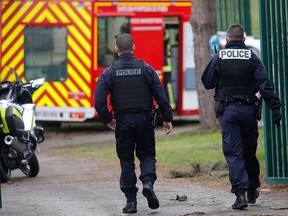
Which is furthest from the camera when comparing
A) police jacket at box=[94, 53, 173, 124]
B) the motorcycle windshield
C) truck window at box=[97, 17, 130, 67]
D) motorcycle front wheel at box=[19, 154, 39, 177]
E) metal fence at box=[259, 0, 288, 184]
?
truck window at box=[97, 17, 130, 67]

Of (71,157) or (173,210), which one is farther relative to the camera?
(71,157)

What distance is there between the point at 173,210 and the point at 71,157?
7573mm

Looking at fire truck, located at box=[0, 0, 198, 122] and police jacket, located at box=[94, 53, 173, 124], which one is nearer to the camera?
police jacket, located at box=[94, 53, 173, 124]

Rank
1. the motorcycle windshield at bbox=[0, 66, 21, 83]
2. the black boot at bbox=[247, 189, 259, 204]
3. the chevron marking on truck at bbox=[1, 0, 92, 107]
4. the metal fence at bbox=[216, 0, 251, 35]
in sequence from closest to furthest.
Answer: the black boot at bbox=[247, 189, 259, 204] → the motorcycle windshield at bbox=[0, 66, 21, 83] → the chevron marking on truck at bbox=[1, 0, 92, 107] → the metal fence at bbox=[216, 0, 251, 35]

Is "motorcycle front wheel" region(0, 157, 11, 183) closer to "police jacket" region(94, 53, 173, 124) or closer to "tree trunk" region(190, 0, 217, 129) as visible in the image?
"police jacket" region(94, 53, 173, 124)

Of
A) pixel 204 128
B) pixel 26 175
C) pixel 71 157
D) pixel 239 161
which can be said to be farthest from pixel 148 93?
pixel 204 128

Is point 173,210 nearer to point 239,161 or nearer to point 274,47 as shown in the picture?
point 239,161

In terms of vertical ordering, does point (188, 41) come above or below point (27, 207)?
above

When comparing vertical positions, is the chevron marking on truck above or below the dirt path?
above

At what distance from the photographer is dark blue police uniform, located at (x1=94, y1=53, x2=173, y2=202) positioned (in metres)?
10.4

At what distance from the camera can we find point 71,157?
17.9 m

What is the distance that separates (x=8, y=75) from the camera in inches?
595

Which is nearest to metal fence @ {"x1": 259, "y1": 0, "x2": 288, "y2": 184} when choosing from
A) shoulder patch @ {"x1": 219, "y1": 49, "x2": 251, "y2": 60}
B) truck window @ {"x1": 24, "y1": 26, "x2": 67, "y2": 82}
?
shoulder patch @ {"x1": 219, "y1": 49, "x2": 251, "y2": 60}

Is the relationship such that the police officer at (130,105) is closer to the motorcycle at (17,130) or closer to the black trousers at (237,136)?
the black trousers at (237,136)
